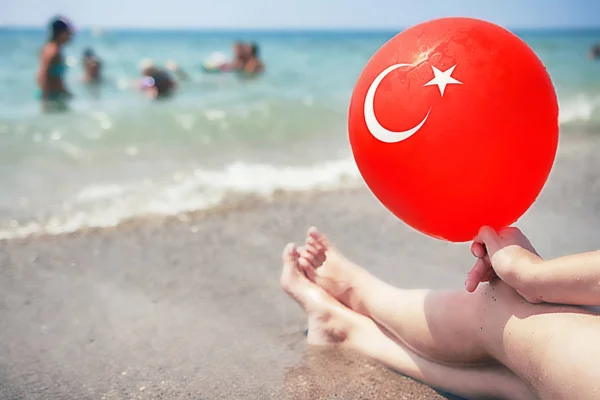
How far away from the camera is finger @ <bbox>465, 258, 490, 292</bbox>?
1.85 metres

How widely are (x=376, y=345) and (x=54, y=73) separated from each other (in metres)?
8.01

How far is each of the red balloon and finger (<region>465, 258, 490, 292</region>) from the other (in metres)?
0.11

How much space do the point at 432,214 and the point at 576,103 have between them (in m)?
9.61

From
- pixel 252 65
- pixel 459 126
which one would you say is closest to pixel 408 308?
pixel 459 126

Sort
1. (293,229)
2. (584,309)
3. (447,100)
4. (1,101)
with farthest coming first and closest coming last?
1. (1,101)
2. (293,229)
3. (447,100)
4. (584,309)

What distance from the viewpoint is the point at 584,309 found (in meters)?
1.68

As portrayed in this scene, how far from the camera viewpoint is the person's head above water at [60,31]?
28.6 feet

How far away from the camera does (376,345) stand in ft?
7.56

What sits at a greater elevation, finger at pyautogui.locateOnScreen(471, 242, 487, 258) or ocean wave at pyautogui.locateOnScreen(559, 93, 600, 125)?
ocean wave at pyautogui.locateOnScreen(559, 93, 600, 125)

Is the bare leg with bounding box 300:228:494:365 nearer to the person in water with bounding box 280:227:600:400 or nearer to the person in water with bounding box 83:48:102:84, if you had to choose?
the person in water with bounding box 280:227:600:400

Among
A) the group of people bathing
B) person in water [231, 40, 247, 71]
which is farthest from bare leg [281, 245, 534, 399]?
person in water [231, 40, 247, 71]

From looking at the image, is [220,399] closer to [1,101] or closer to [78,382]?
[78,382]

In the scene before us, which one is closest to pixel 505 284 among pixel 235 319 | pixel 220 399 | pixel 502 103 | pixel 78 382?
pixel 502 103

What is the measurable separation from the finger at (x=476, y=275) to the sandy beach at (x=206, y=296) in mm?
453
